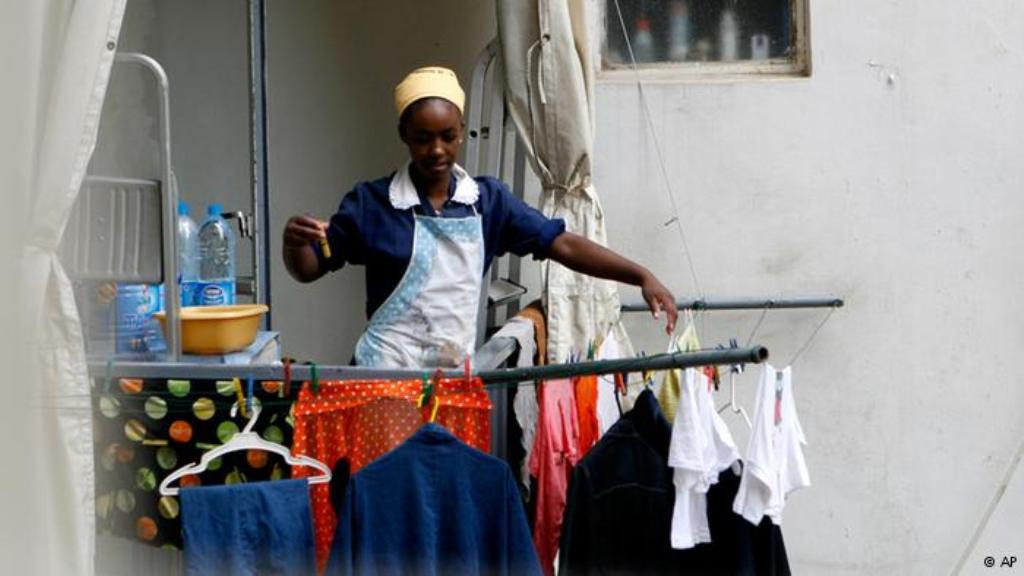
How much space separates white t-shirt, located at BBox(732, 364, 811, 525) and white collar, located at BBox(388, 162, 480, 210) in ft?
3.01

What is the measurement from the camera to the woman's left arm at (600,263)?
12.0 feet

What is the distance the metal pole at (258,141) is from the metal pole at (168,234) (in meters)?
1.30

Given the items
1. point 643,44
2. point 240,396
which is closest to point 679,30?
point 643,44

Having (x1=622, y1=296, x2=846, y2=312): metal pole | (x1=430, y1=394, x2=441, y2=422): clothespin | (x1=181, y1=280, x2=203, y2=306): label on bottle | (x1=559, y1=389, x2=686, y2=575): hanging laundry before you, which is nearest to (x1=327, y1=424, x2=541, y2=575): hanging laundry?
(x1=430, y1=394, x2=441, y2=422): clothespin

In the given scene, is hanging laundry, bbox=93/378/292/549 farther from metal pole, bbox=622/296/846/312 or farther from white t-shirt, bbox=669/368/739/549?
metal pole, bbox=622/296/846/312

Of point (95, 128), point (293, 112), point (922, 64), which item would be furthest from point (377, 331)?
point (922, 64)

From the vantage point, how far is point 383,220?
3766 mm

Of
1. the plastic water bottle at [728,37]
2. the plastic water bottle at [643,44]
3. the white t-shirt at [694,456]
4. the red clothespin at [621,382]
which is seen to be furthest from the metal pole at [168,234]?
the plastic water bottle at [728,37]

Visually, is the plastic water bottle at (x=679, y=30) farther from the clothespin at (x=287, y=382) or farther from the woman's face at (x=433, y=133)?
the clothespin at (x=287, y=382)

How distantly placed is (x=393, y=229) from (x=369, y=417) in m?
0.54

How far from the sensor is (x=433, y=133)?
3.75 m

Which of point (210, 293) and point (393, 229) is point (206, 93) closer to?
point (210, 293)

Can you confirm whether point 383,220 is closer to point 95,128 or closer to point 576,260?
point 576,260

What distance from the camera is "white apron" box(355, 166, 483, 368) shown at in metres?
3.76
